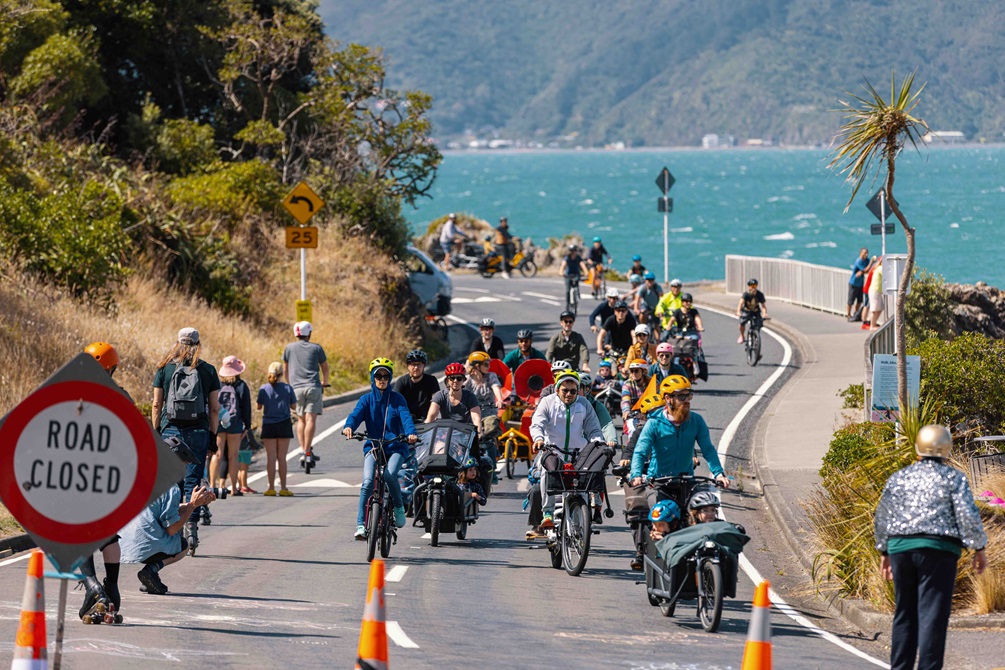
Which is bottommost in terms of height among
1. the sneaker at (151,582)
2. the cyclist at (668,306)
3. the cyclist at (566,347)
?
the sneaker at (151,582)

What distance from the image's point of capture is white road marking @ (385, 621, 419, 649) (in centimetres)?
1012

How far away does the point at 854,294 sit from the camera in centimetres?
3684

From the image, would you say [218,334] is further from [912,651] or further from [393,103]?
[912,651]

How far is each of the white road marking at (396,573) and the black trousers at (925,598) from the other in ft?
16.2

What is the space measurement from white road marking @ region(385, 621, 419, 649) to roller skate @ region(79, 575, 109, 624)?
1980 millimetres

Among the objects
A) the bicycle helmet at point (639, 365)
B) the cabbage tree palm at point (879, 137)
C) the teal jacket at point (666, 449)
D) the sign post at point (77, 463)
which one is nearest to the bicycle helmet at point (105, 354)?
the sign post at point (77, 463)

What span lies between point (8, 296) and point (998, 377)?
583 inches

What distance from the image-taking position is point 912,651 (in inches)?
362

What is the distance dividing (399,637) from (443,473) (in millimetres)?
4226

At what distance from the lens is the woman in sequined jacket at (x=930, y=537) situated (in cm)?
899

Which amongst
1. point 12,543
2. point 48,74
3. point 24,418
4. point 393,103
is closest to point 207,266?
point 48,74

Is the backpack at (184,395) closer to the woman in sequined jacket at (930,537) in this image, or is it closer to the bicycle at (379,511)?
the bicycle at (379,511)

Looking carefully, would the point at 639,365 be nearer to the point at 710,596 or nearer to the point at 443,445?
the point at 443,445

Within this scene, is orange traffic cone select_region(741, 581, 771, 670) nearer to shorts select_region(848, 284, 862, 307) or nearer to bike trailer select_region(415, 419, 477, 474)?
bike trailer select_region(415, 419, 477, 474)
